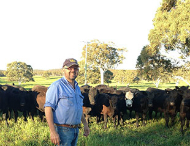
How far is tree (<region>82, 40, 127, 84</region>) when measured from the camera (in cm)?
3974

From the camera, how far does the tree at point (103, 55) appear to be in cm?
3974

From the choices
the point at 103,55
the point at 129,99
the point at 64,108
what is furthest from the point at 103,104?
the point at 103,55

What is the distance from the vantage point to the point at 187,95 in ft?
28.1

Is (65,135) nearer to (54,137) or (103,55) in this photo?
(54,137)

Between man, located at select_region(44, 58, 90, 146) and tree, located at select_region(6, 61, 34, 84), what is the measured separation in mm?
62878

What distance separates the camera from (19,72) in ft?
206

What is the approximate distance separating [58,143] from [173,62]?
1886 cm

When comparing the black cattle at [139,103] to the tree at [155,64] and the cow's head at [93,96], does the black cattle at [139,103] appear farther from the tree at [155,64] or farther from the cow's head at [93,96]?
the tree at [155,64]

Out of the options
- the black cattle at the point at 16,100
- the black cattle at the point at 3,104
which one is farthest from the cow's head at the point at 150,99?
the black cattle at the point at 3,104

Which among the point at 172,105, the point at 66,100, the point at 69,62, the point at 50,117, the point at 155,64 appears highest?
the point at 155,64

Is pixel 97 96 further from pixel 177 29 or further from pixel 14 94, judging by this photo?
pixel 177 29

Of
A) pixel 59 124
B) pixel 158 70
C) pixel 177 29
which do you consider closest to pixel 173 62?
pixel 158 70

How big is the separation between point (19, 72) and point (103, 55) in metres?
35.1

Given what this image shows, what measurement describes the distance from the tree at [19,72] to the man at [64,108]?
62.9 m
